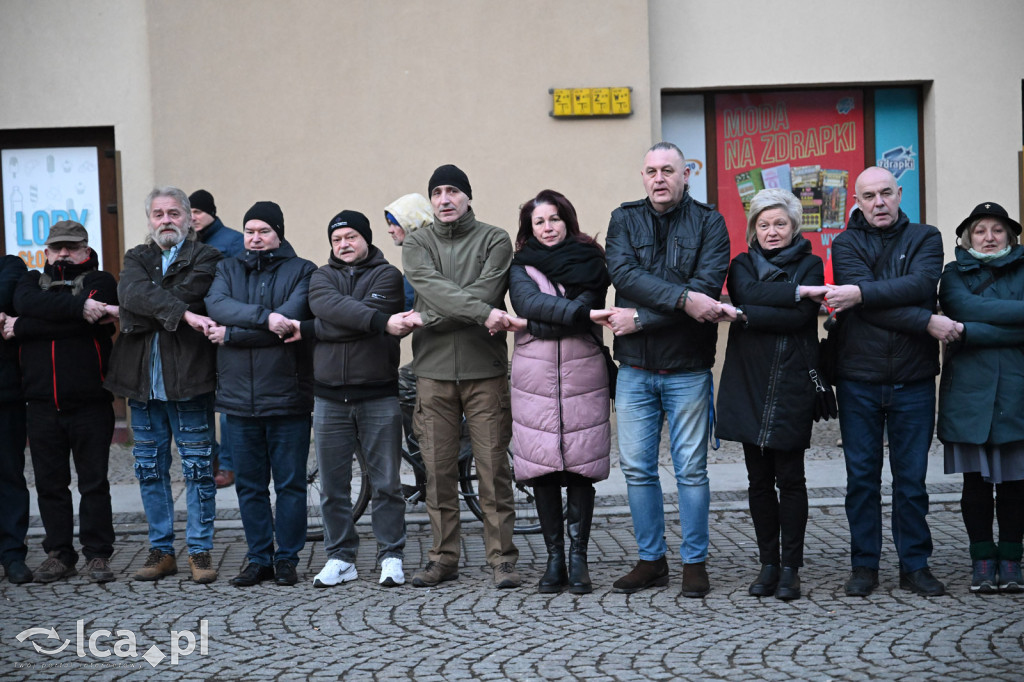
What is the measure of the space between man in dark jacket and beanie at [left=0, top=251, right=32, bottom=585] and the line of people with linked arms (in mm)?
24

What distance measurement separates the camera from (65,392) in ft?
21.6

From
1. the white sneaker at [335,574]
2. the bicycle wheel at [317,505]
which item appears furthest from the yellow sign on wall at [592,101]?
the white sneaker at [335,574]

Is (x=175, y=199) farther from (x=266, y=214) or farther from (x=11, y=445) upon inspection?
(x=11, y=445)

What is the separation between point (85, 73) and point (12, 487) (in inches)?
223

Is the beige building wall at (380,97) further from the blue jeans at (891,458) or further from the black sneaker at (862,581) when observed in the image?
the black sneaker at (862,581)

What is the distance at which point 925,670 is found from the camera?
4.53 metres

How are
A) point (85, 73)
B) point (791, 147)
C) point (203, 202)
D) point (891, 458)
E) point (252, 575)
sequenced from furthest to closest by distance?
point (791, 147)
point (85, 73)
point (203, 202)
point (252, 575)
point (891, 458)

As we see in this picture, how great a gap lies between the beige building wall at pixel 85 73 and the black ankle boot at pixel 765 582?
7.48 metres

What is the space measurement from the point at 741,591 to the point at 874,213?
6.63 ft

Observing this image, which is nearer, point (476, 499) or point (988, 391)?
point (988, 391)

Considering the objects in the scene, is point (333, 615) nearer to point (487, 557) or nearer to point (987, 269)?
point (487, 557)

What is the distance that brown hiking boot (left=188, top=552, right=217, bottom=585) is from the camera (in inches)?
250

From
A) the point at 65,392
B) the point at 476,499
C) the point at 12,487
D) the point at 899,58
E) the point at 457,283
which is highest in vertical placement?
the point at 899,58

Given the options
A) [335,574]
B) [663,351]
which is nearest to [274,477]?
[335,574]
